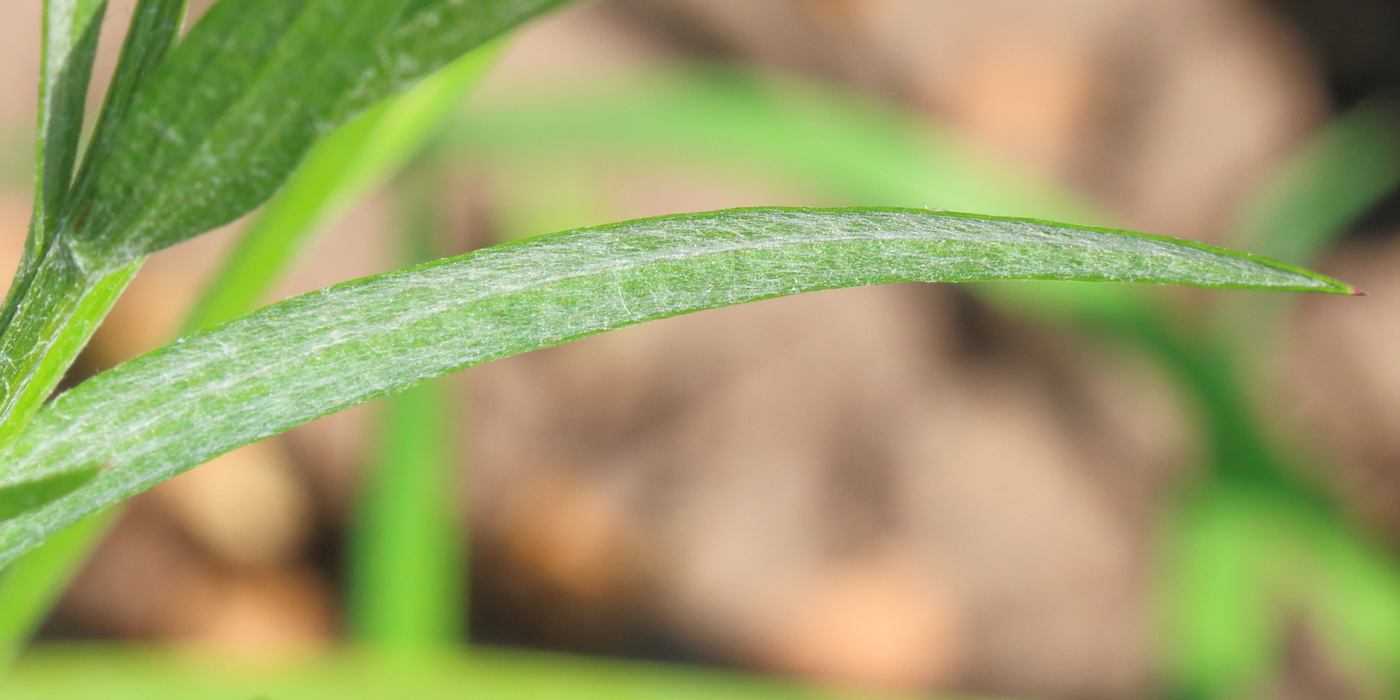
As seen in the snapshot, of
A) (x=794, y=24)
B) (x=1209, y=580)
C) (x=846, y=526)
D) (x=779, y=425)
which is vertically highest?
(x=794, y=24)

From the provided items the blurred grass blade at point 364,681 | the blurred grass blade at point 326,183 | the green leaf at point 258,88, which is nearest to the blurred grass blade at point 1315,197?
the blurred grass blade at point 364,681

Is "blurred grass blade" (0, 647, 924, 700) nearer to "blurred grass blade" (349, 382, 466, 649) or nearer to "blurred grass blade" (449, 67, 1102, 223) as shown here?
"blurred grass blade" (349, 382, 466, 649)

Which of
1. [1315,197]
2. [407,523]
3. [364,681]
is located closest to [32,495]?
[364,681]

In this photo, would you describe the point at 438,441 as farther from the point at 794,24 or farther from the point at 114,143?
the point at 794,24

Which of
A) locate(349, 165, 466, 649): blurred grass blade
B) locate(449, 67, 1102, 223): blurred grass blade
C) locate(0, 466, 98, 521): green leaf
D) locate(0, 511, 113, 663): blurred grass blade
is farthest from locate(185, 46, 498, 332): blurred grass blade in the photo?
locate(449, 67, 1102, 223): blurred grass blade

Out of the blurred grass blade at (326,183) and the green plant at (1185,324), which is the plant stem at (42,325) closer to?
the blurred grass blade at (326,183)

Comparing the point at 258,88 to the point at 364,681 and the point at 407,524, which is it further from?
the point at 407,524

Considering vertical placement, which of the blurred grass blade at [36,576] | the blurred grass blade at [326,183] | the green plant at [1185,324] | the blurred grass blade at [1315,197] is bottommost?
the blurred grass blade at [36,576]

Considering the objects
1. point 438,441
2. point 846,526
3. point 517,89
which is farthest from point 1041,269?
point 846,526
